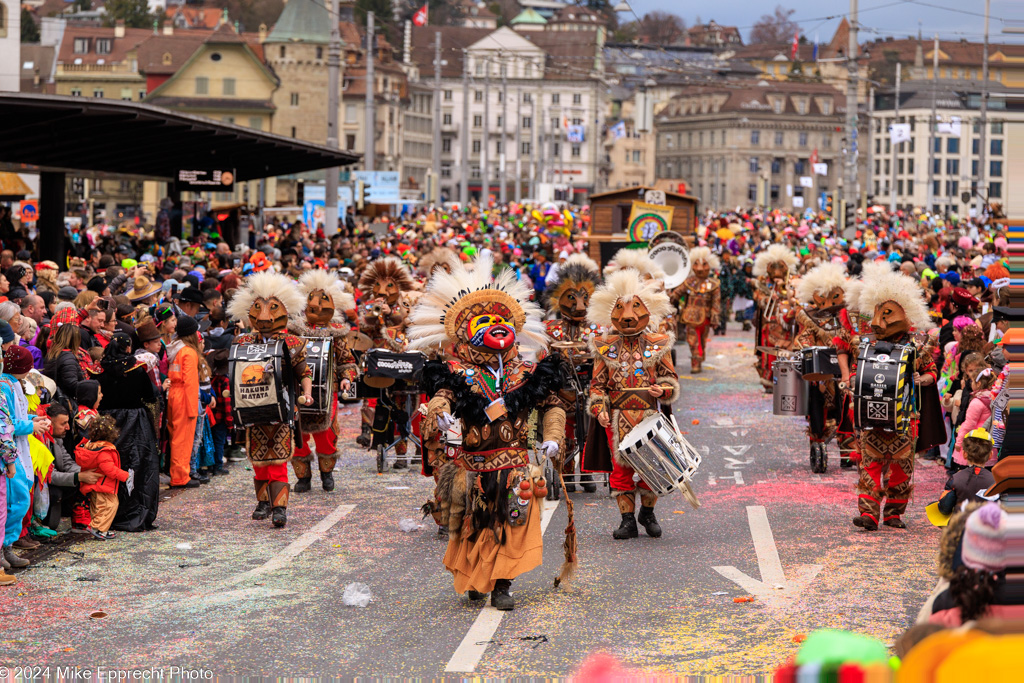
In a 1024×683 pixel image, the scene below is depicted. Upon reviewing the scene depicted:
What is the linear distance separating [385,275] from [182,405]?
266cm

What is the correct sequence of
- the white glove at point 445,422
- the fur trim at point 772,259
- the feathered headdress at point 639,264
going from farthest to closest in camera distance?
1. the fur trim at point 772,259
2. the feathered headdress at point 639,264
3. the white glove at point 445,422

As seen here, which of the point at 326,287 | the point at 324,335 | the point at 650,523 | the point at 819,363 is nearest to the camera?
the point at 650,523

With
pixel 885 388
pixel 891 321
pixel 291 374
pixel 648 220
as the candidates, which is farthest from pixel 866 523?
pixel 648 220

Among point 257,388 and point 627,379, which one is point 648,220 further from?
point 257,388

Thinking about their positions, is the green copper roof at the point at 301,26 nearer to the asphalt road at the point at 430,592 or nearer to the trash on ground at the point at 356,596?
the asphalt road at the point at 430,592

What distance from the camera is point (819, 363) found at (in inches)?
480

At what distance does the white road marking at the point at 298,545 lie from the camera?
891 centimetres

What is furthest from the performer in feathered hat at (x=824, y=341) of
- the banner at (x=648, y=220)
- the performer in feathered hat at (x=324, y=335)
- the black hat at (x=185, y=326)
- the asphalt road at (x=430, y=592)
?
the banner at (x=648, y=220)

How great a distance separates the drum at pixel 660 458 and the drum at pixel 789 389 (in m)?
3.70

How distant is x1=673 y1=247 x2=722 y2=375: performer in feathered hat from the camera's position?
20.1 m

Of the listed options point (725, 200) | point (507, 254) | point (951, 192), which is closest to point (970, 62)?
point (951, 192)

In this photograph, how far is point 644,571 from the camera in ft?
29.2

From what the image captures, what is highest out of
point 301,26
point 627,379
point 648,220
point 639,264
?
point 301,26

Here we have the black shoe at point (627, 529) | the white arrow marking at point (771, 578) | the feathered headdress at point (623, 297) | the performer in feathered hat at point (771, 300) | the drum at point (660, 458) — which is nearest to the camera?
the white arrow marking at point (771, 578)
